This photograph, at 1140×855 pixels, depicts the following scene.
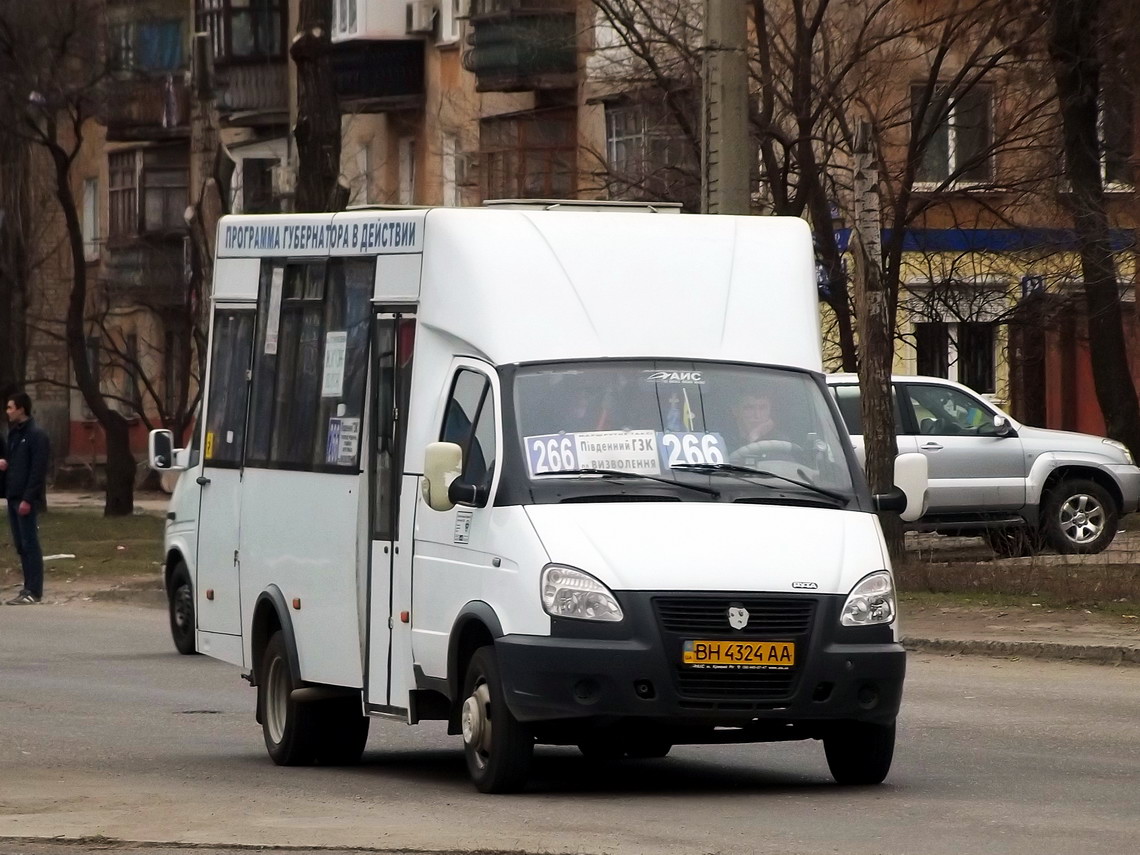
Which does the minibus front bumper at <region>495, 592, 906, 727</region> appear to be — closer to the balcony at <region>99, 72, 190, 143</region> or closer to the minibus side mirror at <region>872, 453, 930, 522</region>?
the minibus side mirror at <region>872, 453, 930, 522</region>

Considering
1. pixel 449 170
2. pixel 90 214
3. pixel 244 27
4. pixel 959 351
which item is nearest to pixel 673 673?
pixel 959 351

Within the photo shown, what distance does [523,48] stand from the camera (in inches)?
1580

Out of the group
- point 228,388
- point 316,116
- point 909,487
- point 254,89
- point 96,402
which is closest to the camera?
point 909,487

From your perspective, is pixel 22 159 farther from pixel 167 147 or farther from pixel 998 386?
pixel 998 386

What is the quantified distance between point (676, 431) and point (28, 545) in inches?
549

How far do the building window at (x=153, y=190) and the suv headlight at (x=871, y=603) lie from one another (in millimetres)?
46161

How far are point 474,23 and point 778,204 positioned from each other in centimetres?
1592

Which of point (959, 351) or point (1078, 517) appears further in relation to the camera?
point (959, 351)

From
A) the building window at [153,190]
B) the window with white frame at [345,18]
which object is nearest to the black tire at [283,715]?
the window with white frame at [345,18]

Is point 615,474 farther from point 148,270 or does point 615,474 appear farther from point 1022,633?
point 148,270

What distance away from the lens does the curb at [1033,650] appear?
55.3ft

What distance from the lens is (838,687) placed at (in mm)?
10273

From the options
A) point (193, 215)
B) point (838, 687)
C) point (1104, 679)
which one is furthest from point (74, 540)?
point (838, 687)

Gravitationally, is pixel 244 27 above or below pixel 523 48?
above
